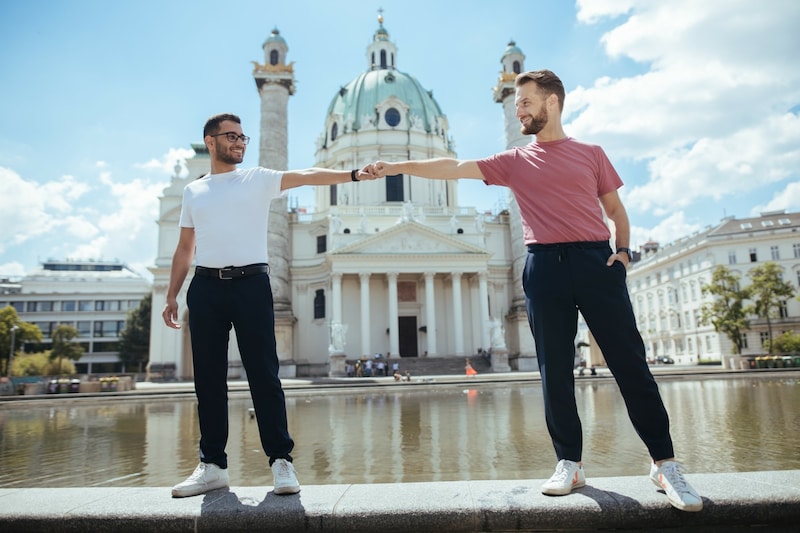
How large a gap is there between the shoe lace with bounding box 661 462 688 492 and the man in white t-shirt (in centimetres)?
223

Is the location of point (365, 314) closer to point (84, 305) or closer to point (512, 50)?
point (512, 50)

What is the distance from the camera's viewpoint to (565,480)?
320 cm

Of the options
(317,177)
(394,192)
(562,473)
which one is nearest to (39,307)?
(394,192)

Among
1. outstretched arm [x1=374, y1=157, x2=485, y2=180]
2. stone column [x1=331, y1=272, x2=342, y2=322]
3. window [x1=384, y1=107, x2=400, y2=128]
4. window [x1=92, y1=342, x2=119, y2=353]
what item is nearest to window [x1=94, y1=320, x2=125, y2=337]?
window [x1=92, y1=342, x2=119, y2=353]

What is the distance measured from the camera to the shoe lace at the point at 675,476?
2.93 meters

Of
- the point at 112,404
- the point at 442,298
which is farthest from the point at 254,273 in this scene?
the point at 442,298

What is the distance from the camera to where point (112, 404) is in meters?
19.8

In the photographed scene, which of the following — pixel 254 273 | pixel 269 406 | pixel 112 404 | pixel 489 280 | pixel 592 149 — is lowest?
pixel 112 404

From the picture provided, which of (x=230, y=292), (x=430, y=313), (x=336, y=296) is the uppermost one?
(x=336, y=296)

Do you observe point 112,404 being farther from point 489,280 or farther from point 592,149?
point 489,280

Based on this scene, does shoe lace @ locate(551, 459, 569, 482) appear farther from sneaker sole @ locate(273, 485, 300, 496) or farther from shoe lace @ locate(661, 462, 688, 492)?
sneaker sole @ locate(273, 485, 300, 496)

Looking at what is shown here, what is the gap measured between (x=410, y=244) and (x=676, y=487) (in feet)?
134

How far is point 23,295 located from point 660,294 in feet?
268

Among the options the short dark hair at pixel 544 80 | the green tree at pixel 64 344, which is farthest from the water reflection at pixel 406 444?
the green tree at pixel 64 344
